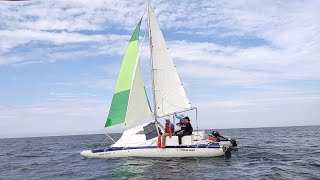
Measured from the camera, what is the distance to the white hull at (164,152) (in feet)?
77.5

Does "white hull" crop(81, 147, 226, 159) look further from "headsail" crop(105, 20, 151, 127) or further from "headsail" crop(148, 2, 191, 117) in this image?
"headsail" crop(148, 2, 191, 117)

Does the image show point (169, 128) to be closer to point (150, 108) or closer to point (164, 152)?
point (164, 152)

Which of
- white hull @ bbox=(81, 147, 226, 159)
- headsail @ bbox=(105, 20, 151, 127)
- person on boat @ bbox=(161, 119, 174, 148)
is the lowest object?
white hull @ bbox=(81, 147, 226, 159)

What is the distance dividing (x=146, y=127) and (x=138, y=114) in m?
1.47

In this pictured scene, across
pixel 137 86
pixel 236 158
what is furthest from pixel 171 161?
pixel 137 86

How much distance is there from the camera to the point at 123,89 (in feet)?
88.2

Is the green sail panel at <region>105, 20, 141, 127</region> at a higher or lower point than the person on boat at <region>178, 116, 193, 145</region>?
higher

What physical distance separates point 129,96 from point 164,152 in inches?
206

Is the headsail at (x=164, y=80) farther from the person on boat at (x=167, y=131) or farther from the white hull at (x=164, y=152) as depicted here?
the white hull at (x=164, y=152)

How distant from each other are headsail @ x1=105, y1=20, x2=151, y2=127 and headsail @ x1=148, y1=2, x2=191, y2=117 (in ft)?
6.28

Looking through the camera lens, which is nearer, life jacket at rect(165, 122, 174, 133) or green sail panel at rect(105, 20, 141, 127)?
life jacket at rect(165, 122, 174, 133)

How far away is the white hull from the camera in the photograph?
2361cm

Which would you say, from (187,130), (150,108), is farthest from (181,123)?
(150,108)

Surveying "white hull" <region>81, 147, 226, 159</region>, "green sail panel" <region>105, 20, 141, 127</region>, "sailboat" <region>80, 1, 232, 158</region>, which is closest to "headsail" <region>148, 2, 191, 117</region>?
"sailboat" <region>80, 1, 232, 158</region>
